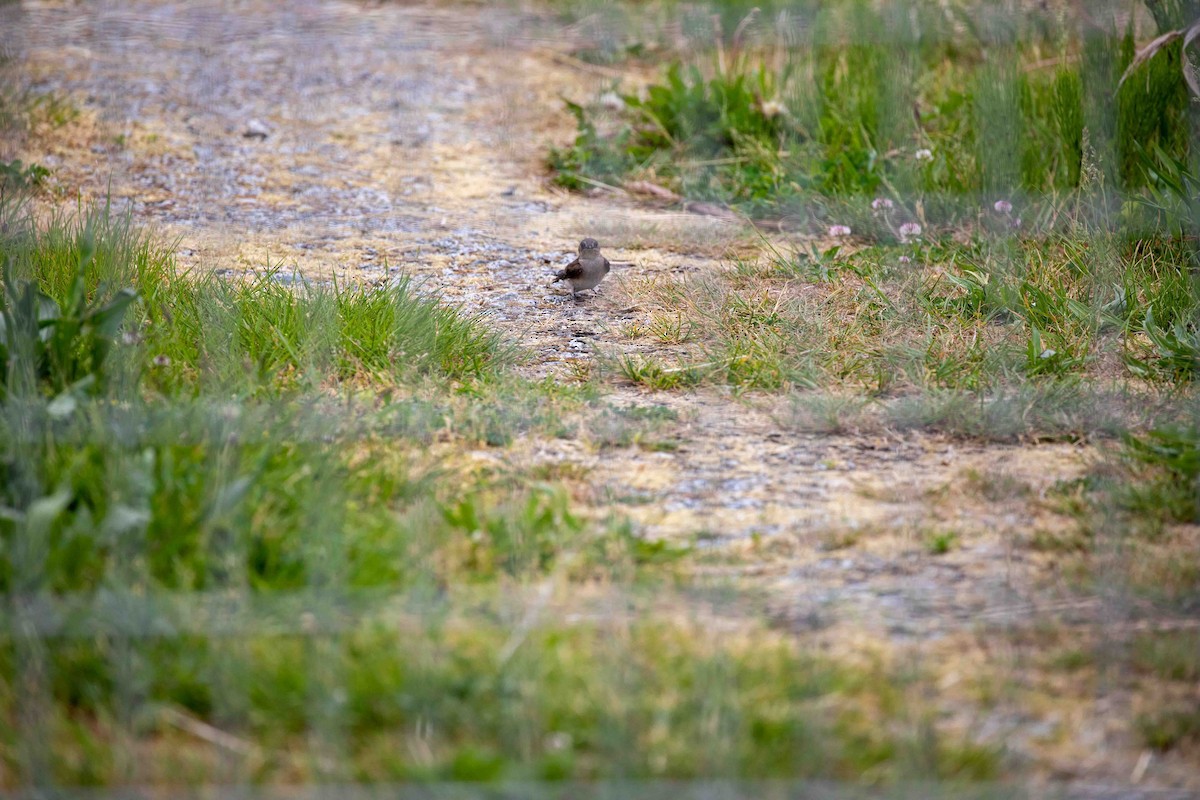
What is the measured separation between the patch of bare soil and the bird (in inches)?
3.1

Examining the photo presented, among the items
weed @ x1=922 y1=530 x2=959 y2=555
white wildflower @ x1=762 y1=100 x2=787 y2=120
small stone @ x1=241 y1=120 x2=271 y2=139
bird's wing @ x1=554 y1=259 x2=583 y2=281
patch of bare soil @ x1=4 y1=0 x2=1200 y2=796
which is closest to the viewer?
patch of bare soil @ x1=4 y1=0 x2=1200 y2=796

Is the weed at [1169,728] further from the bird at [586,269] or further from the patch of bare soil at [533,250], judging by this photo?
the bird at [586,269]

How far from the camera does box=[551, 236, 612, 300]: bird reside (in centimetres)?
352

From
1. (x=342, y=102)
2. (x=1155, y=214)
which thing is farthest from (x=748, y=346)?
(x=342, y=102)

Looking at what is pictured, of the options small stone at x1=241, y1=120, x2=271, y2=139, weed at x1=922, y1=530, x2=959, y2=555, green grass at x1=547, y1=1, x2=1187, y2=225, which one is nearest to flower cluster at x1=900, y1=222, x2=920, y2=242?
green grass at x1=547, y1=1, x2=1187, y2=225

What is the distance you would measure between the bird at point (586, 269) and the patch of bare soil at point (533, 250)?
0.25 ft

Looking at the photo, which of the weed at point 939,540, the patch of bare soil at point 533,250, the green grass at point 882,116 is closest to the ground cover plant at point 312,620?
the patch of bare soil at point 533,250

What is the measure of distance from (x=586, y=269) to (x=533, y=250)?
0.57m

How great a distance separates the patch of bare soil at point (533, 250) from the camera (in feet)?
6.23

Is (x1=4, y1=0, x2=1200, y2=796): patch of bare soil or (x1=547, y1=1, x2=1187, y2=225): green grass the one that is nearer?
(x1=4, y1=0, x2=1200, y2=796): patch of bare soil

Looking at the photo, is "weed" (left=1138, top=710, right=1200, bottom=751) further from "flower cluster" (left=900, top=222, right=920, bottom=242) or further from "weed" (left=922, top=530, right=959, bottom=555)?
"flower cluster" (left=900, top=222, right=920, bottom=242)

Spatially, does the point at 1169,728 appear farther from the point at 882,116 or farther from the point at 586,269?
the point at 882,116

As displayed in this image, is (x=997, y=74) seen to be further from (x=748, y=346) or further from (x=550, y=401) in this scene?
(x=550, y=401)

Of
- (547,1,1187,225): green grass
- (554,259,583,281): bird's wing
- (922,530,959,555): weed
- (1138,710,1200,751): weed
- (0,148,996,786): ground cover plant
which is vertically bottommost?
(1138,710,1200,751): weed
